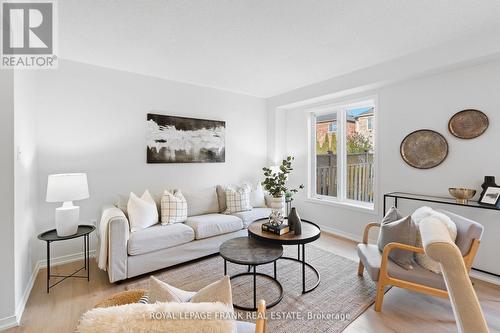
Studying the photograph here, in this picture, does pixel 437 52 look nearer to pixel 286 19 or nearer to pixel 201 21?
pixel 286 19

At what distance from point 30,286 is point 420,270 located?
11.8ft

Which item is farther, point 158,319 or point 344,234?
point 344,234

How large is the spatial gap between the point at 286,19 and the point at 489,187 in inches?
105

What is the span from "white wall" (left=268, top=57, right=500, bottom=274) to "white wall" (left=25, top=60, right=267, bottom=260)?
2.28 metres

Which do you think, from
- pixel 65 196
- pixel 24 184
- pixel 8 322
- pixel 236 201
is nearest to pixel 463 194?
pixel 236 201

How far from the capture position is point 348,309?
6.57 feet

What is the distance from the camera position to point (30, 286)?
7.52 feet

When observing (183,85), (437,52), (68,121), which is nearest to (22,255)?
(68,121)

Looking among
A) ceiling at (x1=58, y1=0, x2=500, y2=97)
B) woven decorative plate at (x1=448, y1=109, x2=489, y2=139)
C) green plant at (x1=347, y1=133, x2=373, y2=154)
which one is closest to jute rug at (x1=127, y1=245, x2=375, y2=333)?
green plant at (x1=347, y1=133, x2=373, y2=154)

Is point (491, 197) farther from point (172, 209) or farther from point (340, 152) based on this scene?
point (172, 209)

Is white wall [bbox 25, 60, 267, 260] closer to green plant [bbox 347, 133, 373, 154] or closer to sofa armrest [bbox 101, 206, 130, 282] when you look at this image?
sofa armrest [bbox 101, 206, 130, 282]

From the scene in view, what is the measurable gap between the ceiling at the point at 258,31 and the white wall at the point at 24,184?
0.76 metres

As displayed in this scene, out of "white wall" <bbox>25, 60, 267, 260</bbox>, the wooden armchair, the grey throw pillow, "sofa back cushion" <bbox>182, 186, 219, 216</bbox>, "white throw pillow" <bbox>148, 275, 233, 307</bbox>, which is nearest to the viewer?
"white throw pillow" <bbox>148, 275, 233, 307</bbox>
